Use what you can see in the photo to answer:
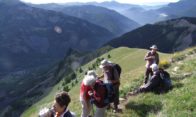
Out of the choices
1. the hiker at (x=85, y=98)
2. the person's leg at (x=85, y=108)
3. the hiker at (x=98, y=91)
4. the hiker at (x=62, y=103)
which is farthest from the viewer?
the person's leg at (x=85, y=108)

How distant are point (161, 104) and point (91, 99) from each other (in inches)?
174

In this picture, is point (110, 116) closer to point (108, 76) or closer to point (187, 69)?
point (108, 76)

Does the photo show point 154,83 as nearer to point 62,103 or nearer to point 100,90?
point 100,90

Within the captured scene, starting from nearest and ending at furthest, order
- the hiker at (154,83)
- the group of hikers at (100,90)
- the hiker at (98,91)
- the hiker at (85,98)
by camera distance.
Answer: the group of hikers at (100,90), the hiker at (98,91), the hiker at (85,98), the hiker at (154,83)

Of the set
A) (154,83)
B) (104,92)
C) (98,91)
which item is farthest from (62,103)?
(154,83)

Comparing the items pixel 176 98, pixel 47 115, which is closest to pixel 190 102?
pixel 176 98

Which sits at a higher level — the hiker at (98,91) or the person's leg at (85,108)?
the hiker at (98,91)

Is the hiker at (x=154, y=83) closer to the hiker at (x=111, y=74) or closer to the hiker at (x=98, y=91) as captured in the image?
the hiker at (x=111, y=74)

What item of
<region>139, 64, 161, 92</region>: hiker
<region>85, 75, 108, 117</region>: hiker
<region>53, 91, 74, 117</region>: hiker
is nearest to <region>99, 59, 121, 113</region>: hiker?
<region>139, 64, 161, 92</region>: hiker

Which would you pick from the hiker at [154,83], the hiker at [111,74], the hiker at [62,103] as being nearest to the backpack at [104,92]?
the hiker at [62,103]

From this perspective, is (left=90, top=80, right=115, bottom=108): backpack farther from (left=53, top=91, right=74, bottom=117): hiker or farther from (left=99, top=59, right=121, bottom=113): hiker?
(left=99, top=59, right=121, bottom=113): hiker

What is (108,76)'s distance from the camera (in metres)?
24.0

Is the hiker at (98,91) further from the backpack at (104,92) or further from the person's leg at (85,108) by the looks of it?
the person's leg at (85,108)

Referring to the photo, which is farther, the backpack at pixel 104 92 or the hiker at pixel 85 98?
the hiker at pixel 85 98
